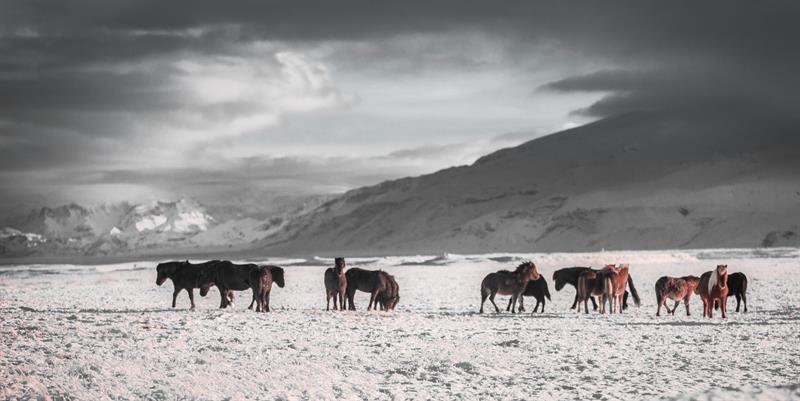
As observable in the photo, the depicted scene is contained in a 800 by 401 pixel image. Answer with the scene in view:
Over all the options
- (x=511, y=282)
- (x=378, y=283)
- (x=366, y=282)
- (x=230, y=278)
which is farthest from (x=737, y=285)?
(x=230, y=278)

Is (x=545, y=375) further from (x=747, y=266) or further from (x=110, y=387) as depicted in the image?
(x=747, y=266)

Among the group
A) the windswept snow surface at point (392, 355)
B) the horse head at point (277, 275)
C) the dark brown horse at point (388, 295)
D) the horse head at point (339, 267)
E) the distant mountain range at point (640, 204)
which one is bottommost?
the windswept snow surface at point (392, 355)

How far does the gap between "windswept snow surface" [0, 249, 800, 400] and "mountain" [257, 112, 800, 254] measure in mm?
113645

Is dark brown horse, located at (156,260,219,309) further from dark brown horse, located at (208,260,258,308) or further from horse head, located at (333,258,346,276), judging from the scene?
horse head, located at (333,258,346,276)

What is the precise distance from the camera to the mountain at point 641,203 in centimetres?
13875

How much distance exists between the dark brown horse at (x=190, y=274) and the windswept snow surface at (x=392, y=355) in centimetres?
154

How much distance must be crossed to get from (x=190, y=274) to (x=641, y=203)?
140042mm

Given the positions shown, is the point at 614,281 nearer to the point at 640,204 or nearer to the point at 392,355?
the point at 392,355

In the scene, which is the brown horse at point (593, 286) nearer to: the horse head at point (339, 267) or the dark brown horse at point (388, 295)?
the dark brown horse at point (388, 295)

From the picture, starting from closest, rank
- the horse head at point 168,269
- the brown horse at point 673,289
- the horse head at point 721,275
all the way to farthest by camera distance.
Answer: the horse head at point 721,275 < the brown horse at point 673,289 < the horse head at point 168,269

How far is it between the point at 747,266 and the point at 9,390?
4901cm

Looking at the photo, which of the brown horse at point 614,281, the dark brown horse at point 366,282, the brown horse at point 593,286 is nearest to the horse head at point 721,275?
the brown horse at point 614,281

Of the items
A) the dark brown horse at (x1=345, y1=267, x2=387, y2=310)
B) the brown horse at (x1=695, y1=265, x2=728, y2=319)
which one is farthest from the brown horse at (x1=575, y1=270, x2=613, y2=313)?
the dark brown horse at (x1=345, y1=267, x2=387, y2=310)

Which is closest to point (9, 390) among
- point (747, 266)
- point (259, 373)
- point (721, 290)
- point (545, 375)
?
point (259, 373)
